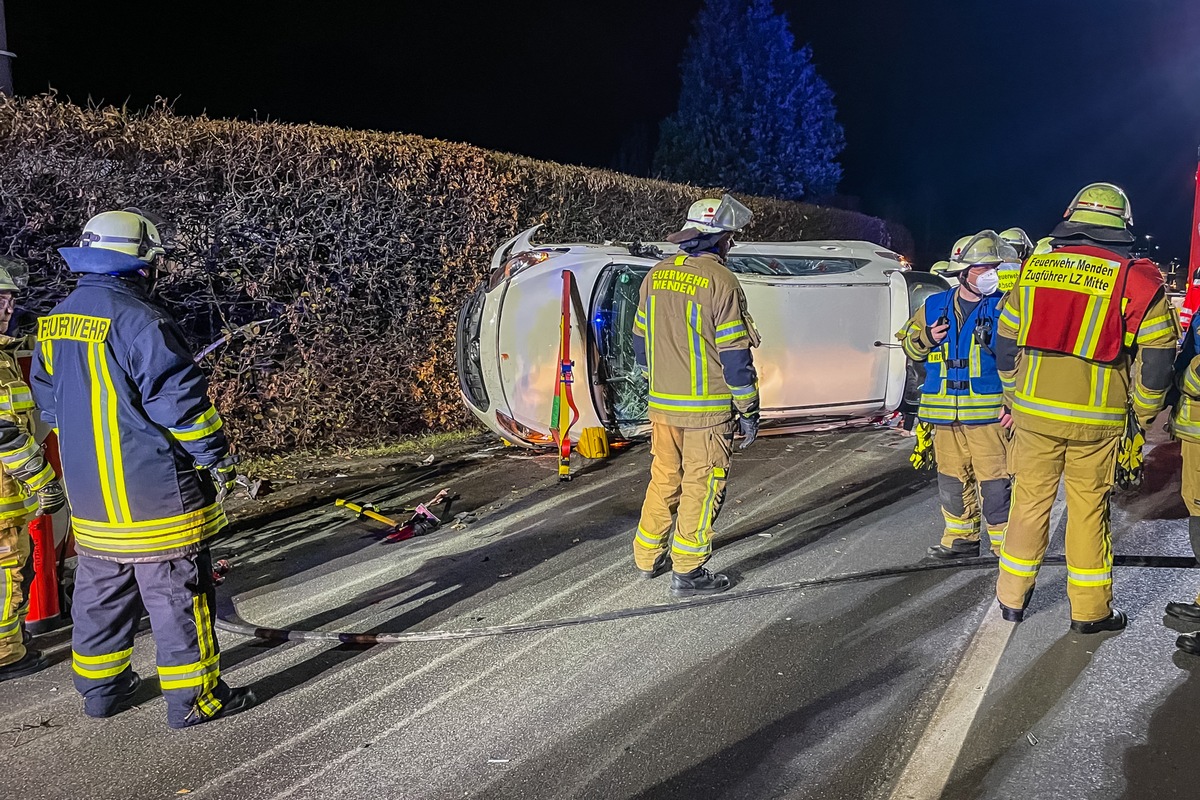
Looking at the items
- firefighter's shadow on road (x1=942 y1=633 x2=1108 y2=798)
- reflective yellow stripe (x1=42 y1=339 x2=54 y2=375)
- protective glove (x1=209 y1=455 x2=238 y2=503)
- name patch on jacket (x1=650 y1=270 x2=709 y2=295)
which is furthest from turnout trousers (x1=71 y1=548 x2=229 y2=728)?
firefighter's shadow on road (x1=942 y1=633 x2=1108 y2=798)

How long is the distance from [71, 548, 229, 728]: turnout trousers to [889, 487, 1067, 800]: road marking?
7.98ft

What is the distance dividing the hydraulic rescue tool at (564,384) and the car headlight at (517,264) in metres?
0.30

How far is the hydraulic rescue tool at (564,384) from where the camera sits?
20.5 ft

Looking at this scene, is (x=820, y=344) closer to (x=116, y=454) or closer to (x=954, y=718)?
(x=954, y=718)

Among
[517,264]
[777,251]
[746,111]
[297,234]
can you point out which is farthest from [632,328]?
[746,111]

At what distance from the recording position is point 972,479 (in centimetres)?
479

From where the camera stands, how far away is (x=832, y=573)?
4637mm

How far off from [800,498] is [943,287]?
2582 mm

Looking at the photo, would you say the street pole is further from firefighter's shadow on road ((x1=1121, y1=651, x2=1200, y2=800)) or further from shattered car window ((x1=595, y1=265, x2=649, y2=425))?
firefighter's shadow on road ((x1=1121, y1=651, x2=1200, y2=800))

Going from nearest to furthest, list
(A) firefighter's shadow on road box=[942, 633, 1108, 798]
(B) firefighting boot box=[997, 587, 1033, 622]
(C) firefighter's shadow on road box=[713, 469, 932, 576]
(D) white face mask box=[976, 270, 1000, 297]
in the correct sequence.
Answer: (A) firefighter's shadow on road box=[942, 633, 1108, 798] → (B) firefighting boot box=[997, 587, 1033, 622] → (D) white face mask box=[976, 270, 1000, 297] → (C) firefighter's shadow on road box=[713, 469, 932, 576]

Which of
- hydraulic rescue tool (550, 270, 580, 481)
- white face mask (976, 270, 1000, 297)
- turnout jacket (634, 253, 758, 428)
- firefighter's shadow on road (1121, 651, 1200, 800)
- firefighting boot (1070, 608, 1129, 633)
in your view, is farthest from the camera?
hydraulic rescue tool (550, 270, 580, 481)

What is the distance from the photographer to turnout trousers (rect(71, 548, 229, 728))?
10.3 feet

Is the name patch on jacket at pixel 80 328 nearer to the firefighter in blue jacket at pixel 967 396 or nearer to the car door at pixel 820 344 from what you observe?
the firefighter in blue jacket at pixel 967 396

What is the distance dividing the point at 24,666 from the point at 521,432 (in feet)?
11.7
